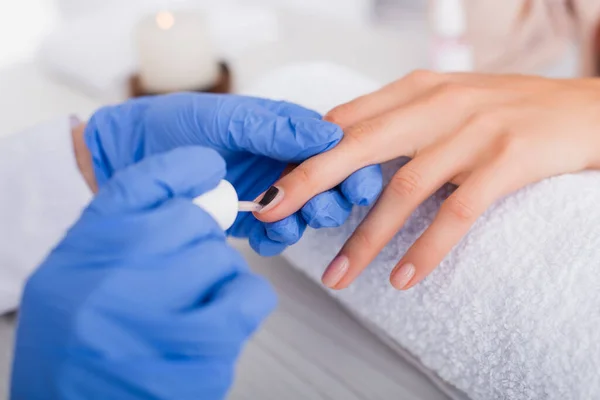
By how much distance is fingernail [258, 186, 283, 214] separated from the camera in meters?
0.52

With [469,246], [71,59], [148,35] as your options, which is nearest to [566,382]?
[469,246]

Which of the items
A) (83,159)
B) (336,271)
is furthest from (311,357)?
(83,159)

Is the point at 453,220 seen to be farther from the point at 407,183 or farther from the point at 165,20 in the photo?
the point at 165,20

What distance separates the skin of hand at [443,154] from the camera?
52 centimetres

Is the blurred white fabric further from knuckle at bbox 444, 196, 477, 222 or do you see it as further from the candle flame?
knuckle at bbox 444, 196, 477, 222

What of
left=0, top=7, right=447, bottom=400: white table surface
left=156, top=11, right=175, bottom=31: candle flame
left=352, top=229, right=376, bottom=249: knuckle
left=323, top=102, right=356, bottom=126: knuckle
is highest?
left=323, top=102, right=356, bottom=126: knuckle

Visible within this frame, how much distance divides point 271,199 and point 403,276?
14 centimetres

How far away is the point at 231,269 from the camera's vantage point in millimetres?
420

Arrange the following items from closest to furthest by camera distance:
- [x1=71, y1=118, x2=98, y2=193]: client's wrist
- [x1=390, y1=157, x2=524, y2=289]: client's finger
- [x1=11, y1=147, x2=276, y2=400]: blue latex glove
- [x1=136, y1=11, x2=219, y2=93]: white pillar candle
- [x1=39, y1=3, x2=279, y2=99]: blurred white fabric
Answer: [x1=11, y1=147, x2=276, y2=400]: blue latex glove
[x1=390, y1=157, x2=524, y2=289]: client's finger
[x1=71, y1=118, x2=98, y2=193]: client's wrist
[x1=136, y1=11, x2=219, y2=93]: white pillar candle
[x1=39, y1=3, x2=279, y2=99]: blurred white fabric

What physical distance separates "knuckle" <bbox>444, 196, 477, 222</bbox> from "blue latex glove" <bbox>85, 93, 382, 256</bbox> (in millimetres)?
72

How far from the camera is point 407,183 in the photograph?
1.75 ft

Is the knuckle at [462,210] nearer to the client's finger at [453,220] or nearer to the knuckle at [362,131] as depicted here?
the client's finger at [453,220]

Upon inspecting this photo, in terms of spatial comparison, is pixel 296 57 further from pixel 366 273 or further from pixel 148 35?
pixel 366 273

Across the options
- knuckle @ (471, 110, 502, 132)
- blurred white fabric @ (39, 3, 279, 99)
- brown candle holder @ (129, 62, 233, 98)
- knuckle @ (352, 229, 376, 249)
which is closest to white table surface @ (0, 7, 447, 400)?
knuckle @ (352, 229, 376, 249)
